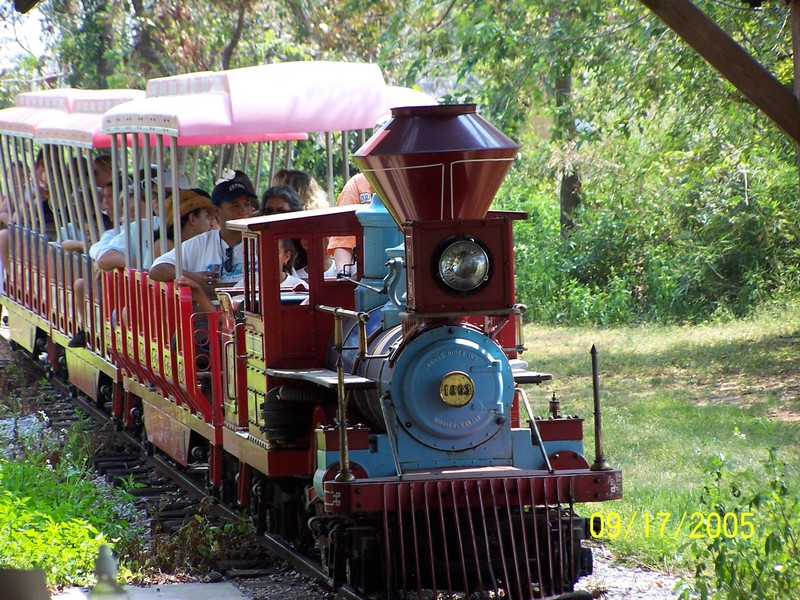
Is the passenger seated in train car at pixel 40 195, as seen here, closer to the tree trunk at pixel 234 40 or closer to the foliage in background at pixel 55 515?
the foliage in background at pixel 55 515

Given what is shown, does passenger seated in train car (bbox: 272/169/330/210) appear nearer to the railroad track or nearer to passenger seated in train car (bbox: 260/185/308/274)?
passenger seated in train car (bbox: 260/185/308/274)

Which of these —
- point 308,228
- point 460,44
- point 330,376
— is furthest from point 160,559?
point 460,44

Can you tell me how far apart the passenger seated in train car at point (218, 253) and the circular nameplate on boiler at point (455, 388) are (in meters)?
3.33

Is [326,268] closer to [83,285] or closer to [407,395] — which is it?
[407,395]

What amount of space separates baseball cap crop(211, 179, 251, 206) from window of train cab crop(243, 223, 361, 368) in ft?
6.34

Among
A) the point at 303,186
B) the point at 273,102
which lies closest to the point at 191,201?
the point at 303,186

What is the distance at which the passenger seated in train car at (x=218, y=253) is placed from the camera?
9180 mm

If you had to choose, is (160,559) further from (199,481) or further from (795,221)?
(795,221)

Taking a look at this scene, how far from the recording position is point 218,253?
30.3 ft

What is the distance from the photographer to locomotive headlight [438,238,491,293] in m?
6.00

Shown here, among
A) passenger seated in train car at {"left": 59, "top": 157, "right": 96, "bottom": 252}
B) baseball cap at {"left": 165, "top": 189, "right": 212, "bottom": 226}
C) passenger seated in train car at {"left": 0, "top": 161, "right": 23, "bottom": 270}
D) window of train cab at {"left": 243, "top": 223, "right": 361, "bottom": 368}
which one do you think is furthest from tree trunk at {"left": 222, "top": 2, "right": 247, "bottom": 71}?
window of train cab at {"left": 243, "top": 223, "right": 361, "bottom": 368}

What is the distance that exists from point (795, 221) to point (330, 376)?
11148 millimetres

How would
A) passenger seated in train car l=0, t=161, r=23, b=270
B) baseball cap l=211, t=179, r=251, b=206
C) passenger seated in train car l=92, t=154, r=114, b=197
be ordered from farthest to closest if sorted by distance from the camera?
1. passenger seated in train car l=0, t=161, r=23, b=270
2. passenger seated in train car l=92, t=154, r=114, b=197
3. baseball cap l=211, t=179, r=251, b=206

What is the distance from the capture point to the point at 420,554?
6.16 meters
